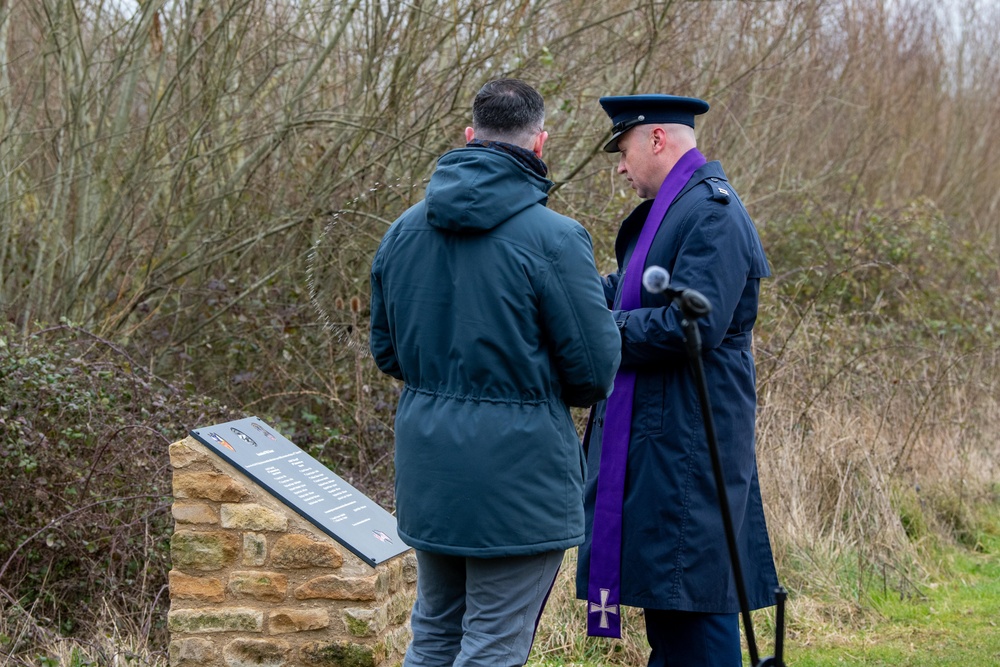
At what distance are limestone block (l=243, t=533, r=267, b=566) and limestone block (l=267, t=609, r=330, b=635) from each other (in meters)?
0.21

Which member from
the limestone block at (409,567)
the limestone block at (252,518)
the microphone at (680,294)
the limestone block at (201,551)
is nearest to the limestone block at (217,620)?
the limestone block at (201,551)

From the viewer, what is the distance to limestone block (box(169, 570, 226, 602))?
14.6 ft

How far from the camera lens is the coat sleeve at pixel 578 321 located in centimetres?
290

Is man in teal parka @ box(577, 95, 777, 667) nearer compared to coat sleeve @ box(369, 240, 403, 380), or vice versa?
coat sleeve @ box(369, 240, 403, 380)

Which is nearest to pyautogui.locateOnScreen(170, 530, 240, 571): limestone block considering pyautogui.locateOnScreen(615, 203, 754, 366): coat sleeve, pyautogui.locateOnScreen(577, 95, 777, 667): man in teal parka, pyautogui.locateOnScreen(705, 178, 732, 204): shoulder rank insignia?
pyautogui.locateOnScreen(577, 95, 777, 667): man in teal parka

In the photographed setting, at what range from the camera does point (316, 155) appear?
870 cm

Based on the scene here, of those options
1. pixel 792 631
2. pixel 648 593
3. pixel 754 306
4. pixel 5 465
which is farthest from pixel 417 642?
pixel 5 465

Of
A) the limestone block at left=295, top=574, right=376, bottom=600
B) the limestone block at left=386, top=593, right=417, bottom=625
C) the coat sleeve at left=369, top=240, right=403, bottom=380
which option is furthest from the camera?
the limestone block at left=386, top=593, right=417, bottom=625

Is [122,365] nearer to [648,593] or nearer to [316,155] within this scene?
[316,155]

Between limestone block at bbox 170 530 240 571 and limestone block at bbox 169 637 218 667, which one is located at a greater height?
limestone block at bbox 170 530 240 571

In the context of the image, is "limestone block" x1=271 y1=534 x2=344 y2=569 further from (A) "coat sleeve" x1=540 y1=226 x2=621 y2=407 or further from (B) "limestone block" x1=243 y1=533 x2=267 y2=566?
(A) "coat sleeve" x1=540 y1=226 x2=621 y2=407

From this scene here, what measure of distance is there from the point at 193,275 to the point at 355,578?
15.9 ft

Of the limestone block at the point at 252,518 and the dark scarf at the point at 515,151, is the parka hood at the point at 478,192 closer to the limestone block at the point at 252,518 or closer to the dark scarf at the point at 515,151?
the dark scarf at the point at 515,151

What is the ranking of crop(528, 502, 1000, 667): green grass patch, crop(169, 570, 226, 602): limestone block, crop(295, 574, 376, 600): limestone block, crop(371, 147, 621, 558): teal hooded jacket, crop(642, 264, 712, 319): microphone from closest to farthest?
crop(642, 264, 712, 319): microphone → crop(371, 147, 621, 558): teal hooded jacket → crop(295, 574, 376, 600): limestone block → crop(169, 570, 226, 602): limestone block → crop(528, 502, 1000, 667): green grass patch
